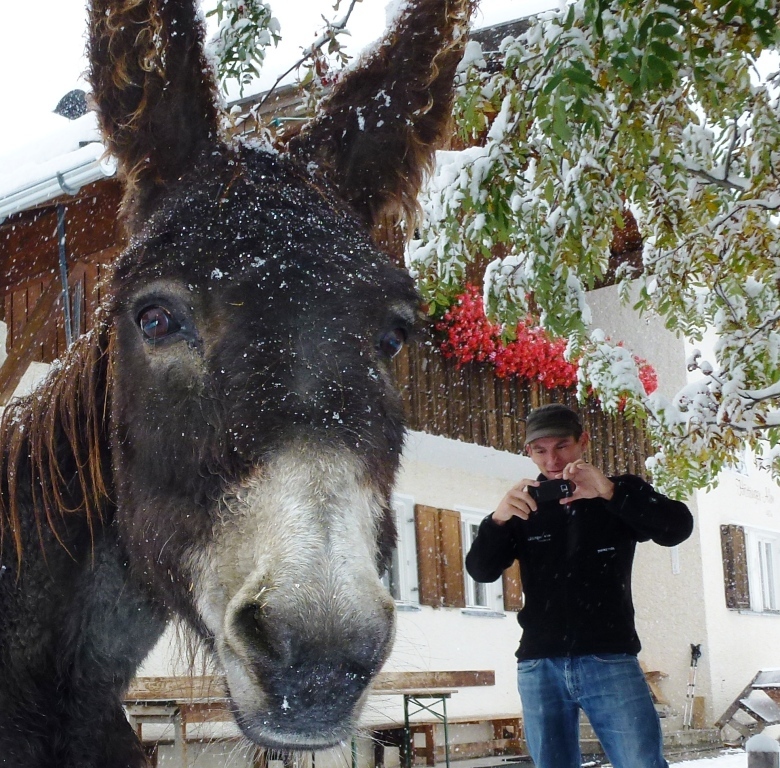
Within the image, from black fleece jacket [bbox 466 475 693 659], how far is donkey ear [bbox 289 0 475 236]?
142 cm

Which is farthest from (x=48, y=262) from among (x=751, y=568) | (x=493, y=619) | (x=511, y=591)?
(x=751, y=568)

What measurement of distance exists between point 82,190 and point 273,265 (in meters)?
3.68

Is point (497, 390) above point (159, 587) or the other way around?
above

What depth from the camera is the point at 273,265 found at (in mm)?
1869

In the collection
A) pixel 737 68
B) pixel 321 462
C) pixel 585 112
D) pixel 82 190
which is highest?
pixel 82 190

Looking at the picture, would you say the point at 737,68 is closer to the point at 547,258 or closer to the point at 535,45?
the point at 535,45

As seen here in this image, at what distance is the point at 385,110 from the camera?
8.11 feet

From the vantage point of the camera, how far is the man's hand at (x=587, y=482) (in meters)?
3.20

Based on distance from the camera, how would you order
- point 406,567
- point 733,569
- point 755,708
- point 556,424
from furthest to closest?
1. point 733,569
2. point 755,708
3. point 406,567
4. point 556,424

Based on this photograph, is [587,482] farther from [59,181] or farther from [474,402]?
[474,402]

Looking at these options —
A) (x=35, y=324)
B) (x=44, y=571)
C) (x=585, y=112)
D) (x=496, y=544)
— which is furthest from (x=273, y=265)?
(x=35, y=324)

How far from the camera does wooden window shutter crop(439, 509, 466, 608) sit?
436 inches

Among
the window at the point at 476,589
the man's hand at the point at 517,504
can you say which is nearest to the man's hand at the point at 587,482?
the man's hand at the point at 517,504

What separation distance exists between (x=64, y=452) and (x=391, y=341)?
0.81m
